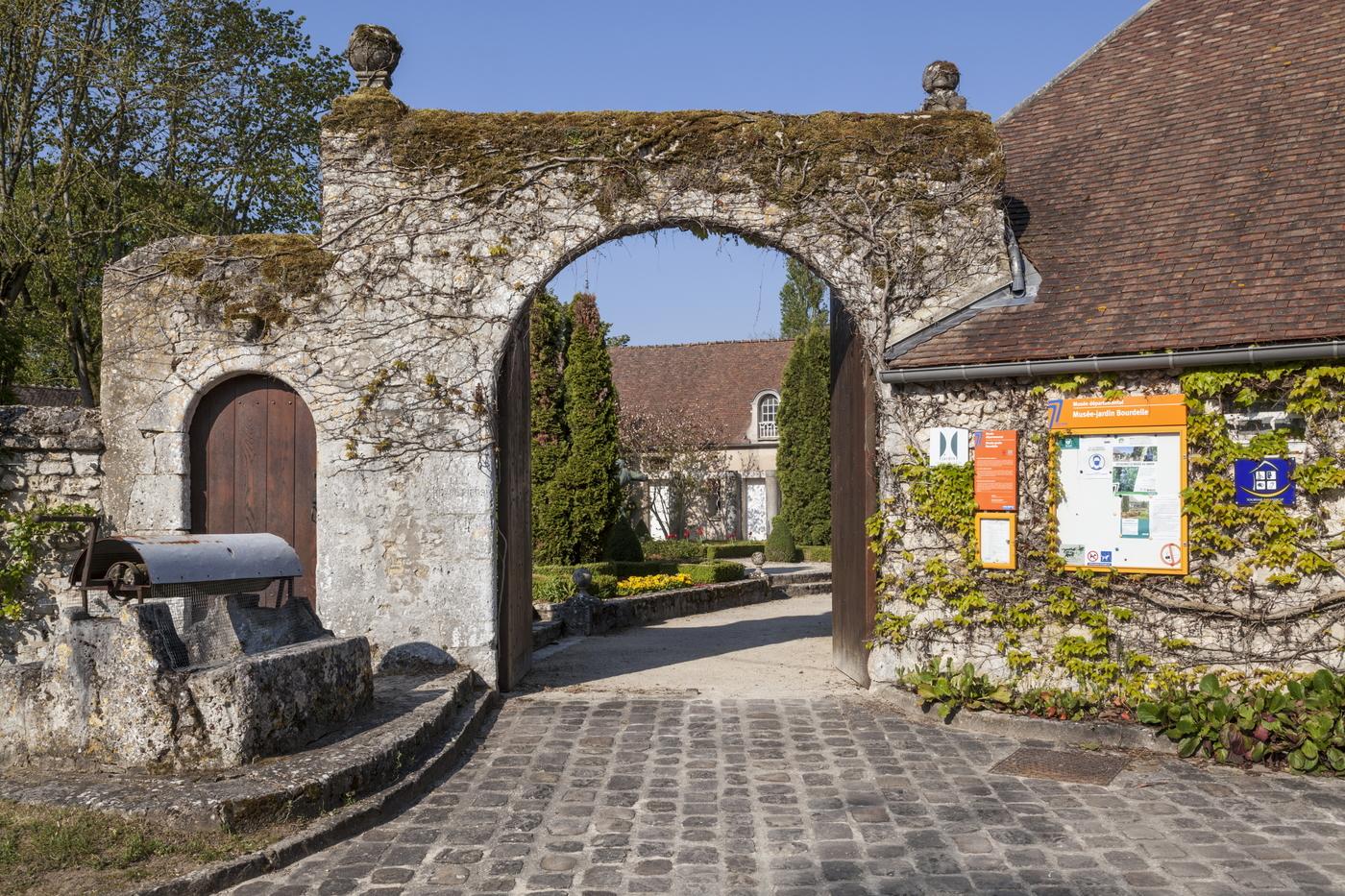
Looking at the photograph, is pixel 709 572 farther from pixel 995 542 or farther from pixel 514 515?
pixel 995 542

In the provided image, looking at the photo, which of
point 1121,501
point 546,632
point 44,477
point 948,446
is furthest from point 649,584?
point 1121,501

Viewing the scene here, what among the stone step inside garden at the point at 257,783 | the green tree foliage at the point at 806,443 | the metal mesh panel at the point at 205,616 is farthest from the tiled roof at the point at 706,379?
the stone step inside garden at the point at 257,783

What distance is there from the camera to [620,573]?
17062mm

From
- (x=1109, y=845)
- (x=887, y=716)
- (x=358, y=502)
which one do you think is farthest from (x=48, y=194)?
(x=1109, y=845)

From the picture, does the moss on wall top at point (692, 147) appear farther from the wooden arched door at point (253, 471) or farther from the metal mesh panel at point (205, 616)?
the metal mesh panel at point (205, 616)

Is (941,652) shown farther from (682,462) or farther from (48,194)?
(682,462)

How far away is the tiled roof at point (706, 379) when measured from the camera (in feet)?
97.2

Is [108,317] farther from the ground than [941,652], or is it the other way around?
[108,317]

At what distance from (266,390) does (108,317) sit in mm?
1336

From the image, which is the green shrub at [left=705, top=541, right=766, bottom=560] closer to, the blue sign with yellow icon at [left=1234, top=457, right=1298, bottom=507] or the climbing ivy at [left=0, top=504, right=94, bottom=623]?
the climbing ivy at [left=0, top=504, right=94, bottom=623]

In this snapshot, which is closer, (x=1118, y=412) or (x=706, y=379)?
(x=1118, y=412)

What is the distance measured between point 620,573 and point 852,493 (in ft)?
29.1

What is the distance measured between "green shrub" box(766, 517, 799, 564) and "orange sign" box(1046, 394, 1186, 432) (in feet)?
55.0

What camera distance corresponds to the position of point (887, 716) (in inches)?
290
